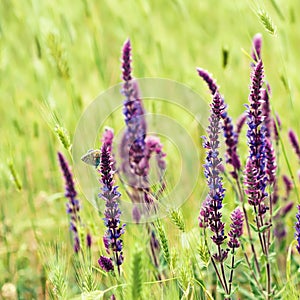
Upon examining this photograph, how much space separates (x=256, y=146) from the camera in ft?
4.18

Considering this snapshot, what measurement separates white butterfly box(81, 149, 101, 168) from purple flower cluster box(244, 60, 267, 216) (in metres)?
0.34

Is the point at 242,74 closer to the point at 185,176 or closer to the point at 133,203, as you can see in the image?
the point at 185,176

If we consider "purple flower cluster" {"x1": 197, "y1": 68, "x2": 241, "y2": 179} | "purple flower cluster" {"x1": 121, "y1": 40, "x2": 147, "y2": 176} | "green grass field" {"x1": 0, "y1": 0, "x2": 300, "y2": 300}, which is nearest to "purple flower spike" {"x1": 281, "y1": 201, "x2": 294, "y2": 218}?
"green grass field" {"x1": 0, "y1": 0, "x2": 300, "y2": 300}

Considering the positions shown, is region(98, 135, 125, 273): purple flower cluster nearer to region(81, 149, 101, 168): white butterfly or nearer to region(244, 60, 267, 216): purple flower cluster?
region(81, 149, 101, 168): white butterfly

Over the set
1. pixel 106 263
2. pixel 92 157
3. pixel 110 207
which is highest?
Result: pixel 92 157

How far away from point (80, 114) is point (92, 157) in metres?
0.75

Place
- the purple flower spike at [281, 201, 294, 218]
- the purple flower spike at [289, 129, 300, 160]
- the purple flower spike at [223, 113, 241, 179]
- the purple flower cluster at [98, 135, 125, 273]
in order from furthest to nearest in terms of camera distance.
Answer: the purple flower spike at [281, 201, 294, 218], the purple flower spike at [289, 129, 300, 160], the purple flower spike at [223, 113, 241, 179], the purple flower cluster at [98, 135, 125, 273]

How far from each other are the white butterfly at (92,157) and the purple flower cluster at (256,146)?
34 cm

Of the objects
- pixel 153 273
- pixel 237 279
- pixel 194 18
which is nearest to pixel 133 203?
pixel 153 273

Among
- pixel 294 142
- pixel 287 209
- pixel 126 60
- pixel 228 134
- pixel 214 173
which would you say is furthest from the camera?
pixel 287 209

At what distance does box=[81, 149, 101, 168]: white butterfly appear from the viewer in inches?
50.3

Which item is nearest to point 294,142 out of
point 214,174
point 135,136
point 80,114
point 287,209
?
point 287,209

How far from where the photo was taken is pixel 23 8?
2.38 meters

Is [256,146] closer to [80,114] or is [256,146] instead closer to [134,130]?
[134,130]
